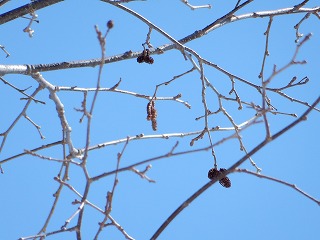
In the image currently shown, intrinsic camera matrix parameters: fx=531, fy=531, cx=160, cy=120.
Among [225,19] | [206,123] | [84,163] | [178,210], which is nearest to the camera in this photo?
[178,210]

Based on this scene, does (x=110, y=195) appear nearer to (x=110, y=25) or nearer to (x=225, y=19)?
(x=110, y=25)

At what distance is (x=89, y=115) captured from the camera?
62.8 inches

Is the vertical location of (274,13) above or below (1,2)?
below

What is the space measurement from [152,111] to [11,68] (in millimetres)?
756

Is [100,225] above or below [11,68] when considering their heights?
below

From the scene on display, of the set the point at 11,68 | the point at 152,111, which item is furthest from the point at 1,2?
the point at 152,111

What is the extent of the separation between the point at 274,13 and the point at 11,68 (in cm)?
146

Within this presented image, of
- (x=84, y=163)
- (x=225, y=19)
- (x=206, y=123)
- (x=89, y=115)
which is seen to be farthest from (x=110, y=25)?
(x=225, y=19)

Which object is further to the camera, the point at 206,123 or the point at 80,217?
the point at 206,123

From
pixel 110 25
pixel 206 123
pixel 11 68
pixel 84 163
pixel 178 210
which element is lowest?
pixel 178 210

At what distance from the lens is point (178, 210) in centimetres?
155

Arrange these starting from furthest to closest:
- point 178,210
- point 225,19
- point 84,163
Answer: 1. point 225,19
2. point 84,163
3. point 178,210

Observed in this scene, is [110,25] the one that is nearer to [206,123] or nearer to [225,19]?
[206,123]

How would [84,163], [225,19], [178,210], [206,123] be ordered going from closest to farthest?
[178,210]
[84,163]
[206,123]
[225,19]
